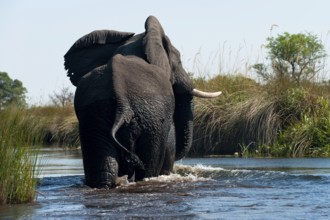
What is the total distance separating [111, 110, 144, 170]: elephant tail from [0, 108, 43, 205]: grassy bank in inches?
44.5

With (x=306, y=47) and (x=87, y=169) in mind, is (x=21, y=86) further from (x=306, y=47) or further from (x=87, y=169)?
(x=87, y=169)

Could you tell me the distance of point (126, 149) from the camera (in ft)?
40.1

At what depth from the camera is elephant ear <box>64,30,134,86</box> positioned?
48.0ft

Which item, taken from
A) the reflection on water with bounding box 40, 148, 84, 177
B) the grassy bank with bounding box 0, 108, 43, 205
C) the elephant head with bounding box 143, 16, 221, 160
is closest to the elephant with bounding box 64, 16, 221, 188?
the elephant head with bounding box 143, 16, 221, 160

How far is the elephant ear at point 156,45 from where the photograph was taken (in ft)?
44.1

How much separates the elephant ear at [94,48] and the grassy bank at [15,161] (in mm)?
3564

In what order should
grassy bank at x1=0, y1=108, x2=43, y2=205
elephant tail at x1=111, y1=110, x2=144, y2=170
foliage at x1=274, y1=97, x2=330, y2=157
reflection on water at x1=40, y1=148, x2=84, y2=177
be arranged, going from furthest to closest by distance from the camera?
foliage at x1=274, y1=97, x2=330, y2=157, reflection on water at x1=40, y1=148, x2=84, y2=177, elephant tail at x1=111, y1=110, x2=144, y2=170, grassy bank at x1=0, y1=108, x2=43, y2=205

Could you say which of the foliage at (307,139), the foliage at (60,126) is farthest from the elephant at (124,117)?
the foliage at (60,126)

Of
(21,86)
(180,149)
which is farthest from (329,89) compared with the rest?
(21,86)

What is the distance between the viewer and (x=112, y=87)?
12320 millimetres

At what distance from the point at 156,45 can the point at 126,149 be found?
6.76 feet

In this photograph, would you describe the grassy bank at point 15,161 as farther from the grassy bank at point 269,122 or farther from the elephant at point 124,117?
the grassy bank at point 269,122

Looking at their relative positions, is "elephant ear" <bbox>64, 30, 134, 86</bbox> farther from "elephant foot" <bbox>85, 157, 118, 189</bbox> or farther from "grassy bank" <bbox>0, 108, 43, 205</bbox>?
"grassy bank" <bbox>0, 108, 43, 205</bbox>

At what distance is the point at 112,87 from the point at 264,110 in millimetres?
9540
